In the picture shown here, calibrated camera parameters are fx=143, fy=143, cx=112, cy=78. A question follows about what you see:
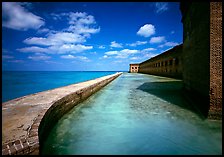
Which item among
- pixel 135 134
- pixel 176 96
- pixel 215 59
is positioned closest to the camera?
pixel 135 134

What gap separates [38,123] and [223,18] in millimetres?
5314

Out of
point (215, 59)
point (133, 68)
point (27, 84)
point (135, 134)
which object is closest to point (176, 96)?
point (215, 59)

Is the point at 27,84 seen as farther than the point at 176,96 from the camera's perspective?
Yes

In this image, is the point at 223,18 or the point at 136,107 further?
the point at 136,107

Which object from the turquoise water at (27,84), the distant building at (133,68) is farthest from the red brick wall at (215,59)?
the distant building at (133,68)

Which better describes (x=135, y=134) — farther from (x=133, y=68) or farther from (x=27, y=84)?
(x=133, y=68)

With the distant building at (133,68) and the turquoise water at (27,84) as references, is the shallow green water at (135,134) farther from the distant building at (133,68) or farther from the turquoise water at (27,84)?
the distant building at (133,68)

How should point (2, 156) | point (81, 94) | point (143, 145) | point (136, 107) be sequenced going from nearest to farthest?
point (2, 156) < point (143, 145) < point (136, 107) < point (81, 94)

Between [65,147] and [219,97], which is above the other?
[219,97]

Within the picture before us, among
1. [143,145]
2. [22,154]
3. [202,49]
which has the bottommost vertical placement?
[143,145]

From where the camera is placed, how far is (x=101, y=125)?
3836 millimetres

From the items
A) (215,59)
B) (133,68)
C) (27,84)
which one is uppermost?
(133,68)

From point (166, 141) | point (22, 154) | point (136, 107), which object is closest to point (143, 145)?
point (166, 141)

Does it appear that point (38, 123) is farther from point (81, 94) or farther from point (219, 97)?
point (219, 97)
